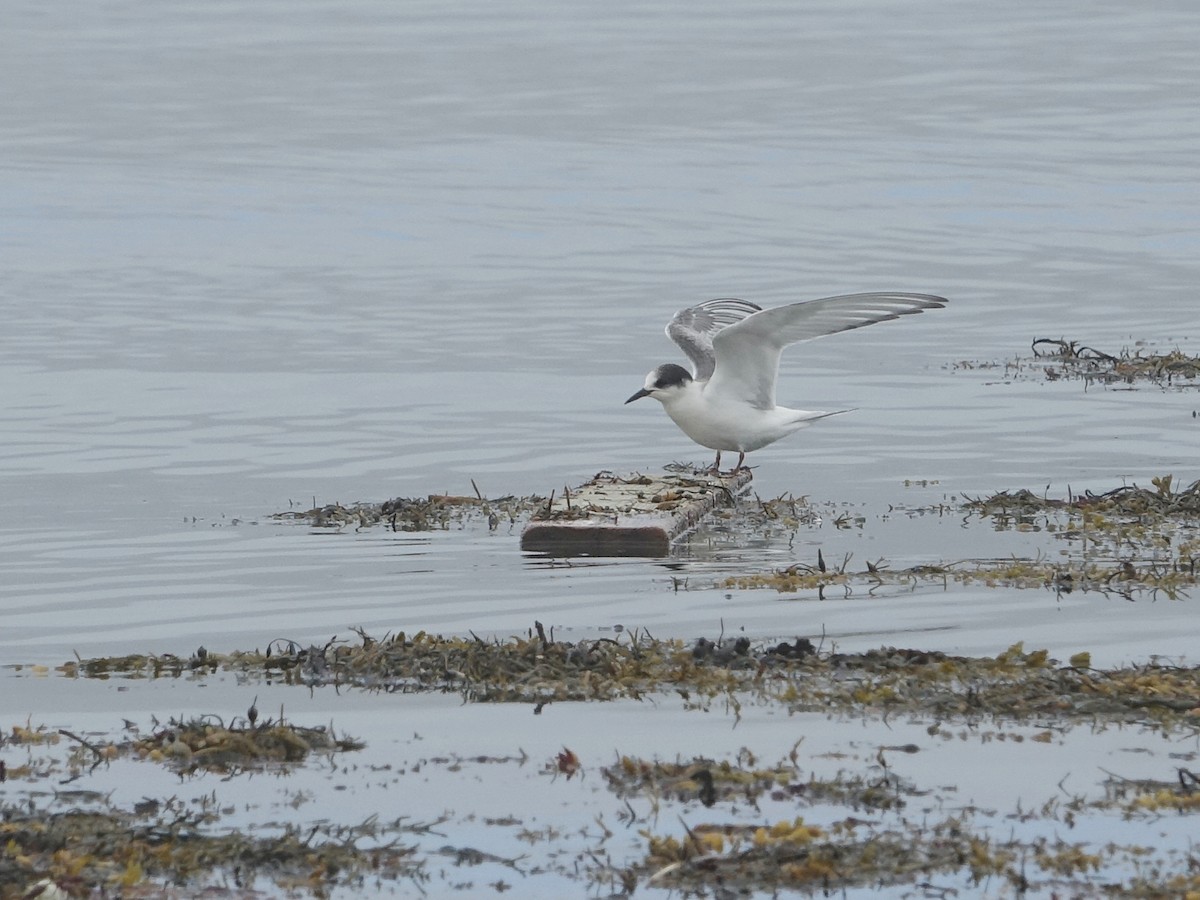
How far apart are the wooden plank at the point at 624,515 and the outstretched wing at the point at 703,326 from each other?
5.05 ft

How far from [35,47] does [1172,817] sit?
10433 cm

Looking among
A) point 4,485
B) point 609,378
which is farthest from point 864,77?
point 4,485

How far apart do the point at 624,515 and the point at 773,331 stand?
2577 mm

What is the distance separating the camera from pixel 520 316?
33.2 meters

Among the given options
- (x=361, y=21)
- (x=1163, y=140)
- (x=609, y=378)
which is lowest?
(x=609, y=378)

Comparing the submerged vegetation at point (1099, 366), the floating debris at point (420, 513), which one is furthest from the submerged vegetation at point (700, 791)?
the submerged vegetation at point (1099, 366)

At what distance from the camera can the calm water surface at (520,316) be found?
13992 millimetres

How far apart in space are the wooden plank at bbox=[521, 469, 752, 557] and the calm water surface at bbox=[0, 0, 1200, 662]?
0.35 metres

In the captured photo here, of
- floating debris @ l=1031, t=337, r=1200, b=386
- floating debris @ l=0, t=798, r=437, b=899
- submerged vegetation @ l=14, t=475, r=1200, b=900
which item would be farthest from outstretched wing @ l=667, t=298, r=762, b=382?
floating debris @ l=0, t=798, r=437, b=899

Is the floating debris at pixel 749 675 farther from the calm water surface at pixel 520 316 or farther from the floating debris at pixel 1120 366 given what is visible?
the floating debris at pixel 1120 366

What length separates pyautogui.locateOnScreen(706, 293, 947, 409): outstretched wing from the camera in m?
16.9

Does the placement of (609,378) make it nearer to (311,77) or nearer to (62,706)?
(62,706)

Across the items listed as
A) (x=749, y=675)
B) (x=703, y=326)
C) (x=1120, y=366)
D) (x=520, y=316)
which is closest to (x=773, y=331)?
(x=703, y=326)

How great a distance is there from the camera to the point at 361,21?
5123 inches
